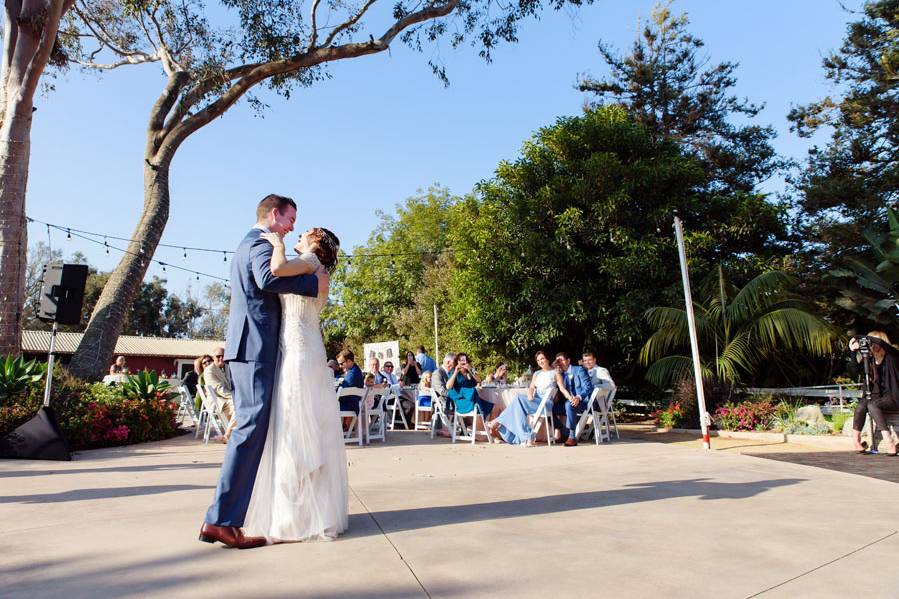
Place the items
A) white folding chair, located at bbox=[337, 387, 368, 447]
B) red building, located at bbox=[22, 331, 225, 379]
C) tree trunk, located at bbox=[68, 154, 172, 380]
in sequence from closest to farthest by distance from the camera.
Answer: white folding chair, located at bbox=[337, 387, 368, 447], tree trunk, located at bbox=[68, 154, 172, 380], red building, located at bbox=[22, 331, 225, 379]

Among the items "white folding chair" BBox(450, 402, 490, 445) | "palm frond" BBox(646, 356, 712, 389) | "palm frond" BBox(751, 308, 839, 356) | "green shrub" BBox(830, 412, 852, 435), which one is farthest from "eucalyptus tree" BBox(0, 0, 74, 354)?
"palm frond" BBox(751, 308, 839, 356)

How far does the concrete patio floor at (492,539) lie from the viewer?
2711mm

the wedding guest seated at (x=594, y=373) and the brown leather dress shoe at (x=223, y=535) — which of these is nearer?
the brown leather dress shoe at (x=223, y=535)

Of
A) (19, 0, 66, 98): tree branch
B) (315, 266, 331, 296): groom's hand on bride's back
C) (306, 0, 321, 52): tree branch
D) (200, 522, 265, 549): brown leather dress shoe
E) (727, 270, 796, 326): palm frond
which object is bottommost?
(200, 522, 265, 549): brown leather dress shoe

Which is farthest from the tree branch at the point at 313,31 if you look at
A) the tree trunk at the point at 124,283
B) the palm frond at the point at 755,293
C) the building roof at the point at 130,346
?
the building roof at the point at 130,346

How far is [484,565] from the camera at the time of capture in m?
2.97

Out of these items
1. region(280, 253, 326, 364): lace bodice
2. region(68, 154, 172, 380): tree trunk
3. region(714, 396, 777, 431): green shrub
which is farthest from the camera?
region(68, 154, 172, 380): tree trunk

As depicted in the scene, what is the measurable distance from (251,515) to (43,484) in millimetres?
3320

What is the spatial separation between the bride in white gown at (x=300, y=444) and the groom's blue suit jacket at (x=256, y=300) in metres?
0.07

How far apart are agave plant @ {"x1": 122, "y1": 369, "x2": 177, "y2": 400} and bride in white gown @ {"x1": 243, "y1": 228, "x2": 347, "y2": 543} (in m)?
7.52

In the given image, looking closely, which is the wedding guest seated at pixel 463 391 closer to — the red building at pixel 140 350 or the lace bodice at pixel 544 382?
the lace bodice at pixel 544 382

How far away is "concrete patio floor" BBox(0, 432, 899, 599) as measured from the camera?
8.89 ft

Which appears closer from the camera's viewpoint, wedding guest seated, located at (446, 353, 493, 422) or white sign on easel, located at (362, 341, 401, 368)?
wedding guest seated, located at (446, 353, 493, 422)

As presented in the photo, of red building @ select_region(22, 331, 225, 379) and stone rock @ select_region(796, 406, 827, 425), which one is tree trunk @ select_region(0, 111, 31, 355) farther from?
red building @ select_region(22, 331, 225, 379)
